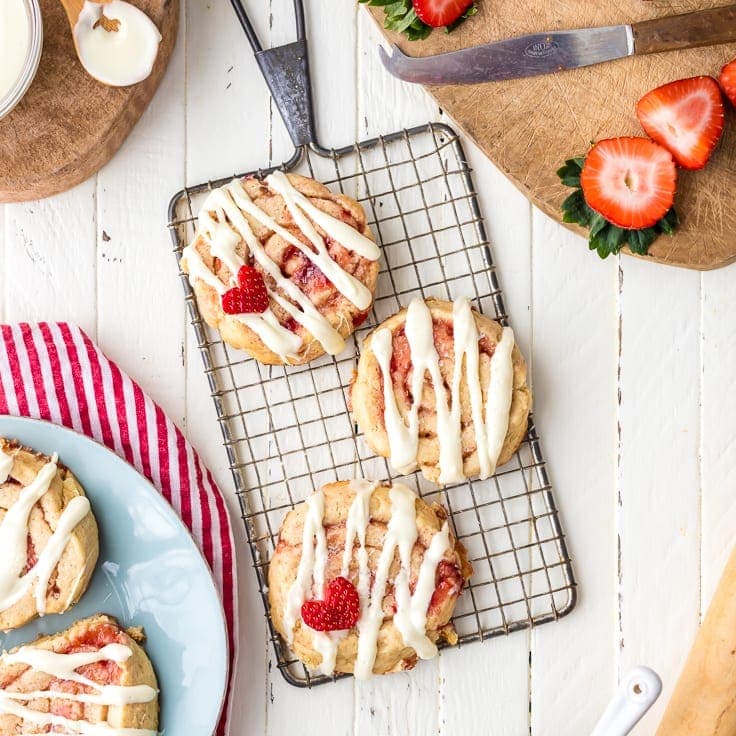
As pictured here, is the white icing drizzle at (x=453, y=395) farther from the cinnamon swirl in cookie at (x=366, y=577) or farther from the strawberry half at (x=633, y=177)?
the strawberry half at (x=633, y=177)

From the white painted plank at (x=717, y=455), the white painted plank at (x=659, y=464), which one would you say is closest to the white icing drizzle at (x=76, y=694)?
the white painted plank at (x=659, y=464)

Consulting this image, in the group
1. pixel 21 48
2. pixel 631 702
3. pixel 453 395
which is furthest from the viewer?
pixel 453 395

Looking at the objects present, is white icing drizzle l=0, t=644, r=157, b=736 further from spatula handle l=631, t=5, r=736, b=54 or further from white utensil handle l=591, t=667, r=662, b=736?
spatula handle l=631, t=5, r=736, b=54

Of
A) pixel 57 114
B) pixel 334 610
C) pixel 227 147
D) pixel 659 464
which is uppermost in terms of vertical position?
pixel 57 114

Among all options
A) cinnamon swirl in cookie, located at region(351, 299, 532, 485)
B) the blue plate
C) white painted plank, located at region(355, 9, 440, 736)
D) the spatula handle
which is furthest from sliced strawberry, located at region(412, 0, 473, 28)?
the blue plate

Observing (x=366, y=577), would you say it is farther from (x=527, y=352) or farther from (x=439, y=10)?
(x=439, y=10)

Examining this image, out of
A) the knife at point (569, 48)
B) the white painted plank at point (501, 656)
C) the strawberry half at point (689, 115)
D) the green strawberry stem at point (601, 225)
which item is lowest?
the white painted plank at point (501, 656)

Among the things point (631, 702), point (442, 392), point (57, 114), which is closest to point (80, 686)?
point (442, 392)
